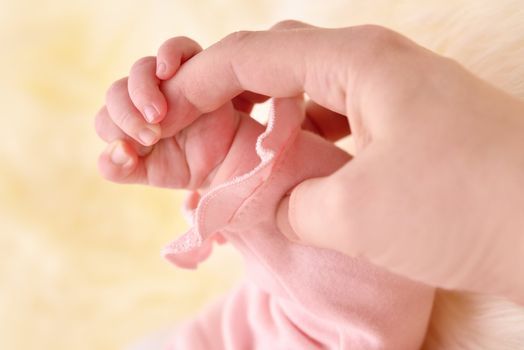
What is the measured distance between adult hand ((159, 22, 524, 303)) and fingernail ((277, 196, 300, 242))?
11 cm

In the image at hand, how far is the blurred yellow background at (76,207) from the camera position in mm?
1140

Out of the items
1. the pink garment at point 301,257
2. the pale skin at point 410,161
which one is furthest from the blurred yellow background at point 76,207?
the pale skin at point 410,161

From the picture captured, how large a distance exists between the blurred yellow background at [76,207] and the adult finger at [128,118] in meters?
0.50

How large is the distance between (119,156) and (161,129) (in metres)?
0.06

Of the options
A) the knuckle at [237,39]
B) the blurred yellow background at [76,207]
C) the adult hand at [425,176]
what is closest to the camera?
the adult hand at [425,176]

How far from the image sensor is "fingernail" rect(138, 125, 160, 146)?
60 cm

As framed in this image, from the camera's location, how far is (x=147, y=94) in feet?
1.94

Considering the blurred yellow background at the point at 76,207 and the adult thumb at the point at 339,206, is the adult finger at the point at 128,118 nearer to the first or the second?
the adult thumb at the point at 339,206

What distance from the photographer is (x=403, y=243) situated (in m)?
0.43

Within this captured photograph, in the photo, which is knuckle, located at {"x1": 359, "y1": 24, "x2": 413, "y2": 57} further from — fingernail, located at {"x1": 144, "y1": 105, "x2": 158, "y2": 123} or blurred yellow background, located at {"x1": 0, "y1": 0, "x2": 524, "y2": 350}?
blurred yellow background, located at {"x1": 0, "y1": 0, "x2": 524, "y2": 350}

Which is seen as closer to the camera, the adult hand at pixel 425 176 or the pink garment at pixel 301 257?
the adult hand at pixel 425 176

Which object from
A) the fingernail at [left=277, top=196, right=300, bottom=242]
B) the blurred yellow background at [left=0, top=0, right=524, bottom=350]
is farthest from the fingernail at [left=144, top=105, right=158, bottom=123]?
the blurred yellow background at [left=0, top=0, right=524, bottom=350]

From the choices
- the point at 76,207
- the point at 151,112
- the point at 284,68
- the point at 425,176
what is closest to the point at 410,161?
the point at 425,176

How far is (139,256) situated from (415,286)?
0.67 metres
